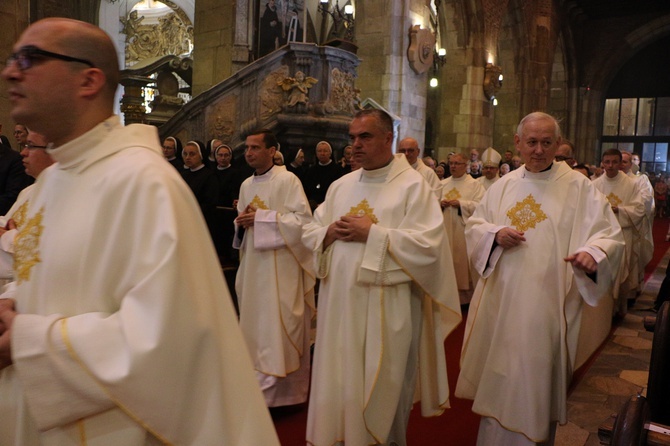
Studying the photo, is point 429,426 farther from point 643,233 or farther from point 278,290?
point 643,233

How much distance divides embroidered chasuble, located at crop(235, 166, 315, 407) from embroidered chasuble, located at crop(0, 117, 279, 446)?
9.78 feet

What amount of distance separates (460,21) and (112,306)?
58.2 ft

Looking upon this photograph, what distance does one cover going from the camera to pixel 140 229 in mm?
1402

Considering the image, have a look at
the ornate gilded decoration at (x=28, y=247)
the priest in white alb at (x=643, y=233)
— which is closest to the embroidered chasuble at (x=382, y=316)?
the ornate gilded decoration at (x=28, y=247)

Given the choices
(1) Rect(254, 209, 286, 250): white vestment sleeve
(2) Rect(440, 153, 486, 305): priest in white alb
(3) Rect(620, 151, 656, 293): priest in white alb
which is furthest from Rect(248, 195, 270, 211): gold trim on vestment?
(3) Rect(620, 151, 656, 293): priest in white alb

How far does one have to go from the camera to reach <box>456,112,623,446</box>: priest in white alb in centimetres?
331

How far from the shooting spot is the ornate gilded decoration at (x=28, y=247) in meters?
1.55

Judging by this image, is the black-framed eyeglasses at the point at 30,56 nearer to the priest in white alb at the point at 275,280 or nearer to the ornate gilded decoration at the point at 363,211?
the ornate gilded decoration at the point at 363,211

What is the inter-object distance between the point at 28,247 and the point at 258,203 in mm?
3256

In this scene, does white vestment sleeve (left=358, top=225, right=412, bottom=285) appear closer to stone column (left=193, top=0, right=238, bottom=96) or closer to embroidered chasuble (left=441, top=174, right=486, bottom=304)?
embroidered chasuble (left=441, top=174, right=486, bottom=304)

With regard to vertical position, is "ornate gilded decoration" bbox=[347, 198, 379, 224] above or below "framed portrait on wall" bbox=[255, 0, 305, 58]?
below

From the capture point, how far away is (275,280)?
4598 mm

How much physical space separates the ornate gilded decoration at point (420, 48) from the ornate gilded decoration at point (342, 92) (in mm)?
4072

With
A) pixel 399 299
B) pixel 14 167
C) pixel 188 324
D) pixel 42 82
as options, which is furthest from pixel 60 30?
pixel 14 167
